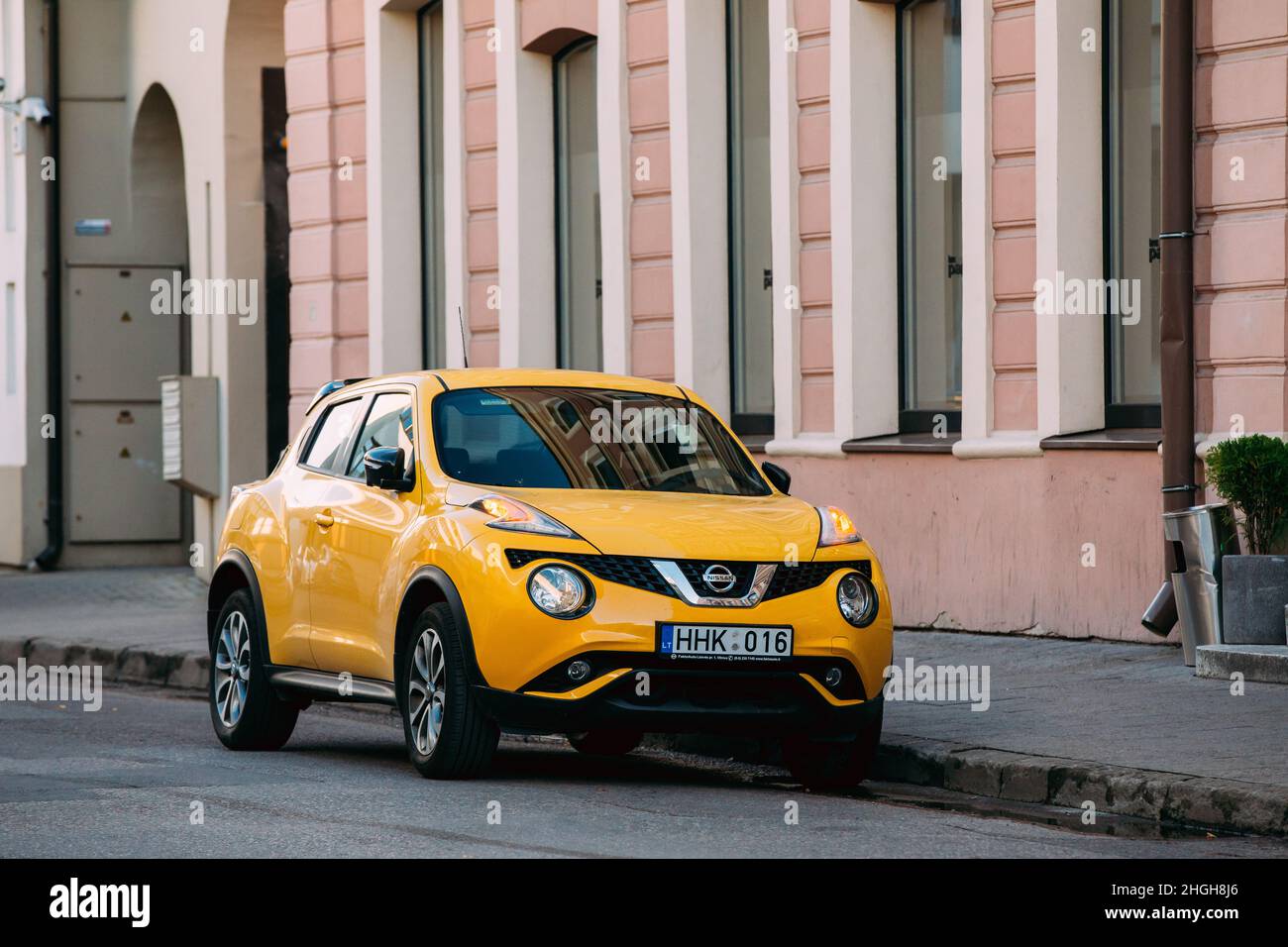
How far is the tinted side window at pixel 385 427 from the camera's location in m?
10.3

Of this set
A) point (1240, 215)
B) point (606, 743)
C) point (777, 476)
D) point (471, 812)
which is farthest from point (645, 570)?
point (1240, 215)

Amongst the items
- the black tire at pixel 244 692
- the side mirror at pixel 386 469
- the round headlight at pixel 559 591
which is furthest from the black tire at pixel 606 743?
the round headlight at pixel 559 591

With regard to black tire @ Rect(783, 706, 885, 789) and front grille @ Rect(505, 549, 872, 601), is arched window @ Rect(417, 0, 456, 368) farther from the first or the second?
front grille @ Rect(505, 549, 872, 601)

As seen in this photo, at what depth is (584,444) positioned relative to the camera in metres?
10.1

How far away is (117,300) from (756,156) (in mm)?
9460

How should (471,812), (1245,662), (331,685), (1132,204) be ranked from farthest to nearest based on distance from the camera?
(1132,204)
(1245,662)
(331,685)
(471,812)

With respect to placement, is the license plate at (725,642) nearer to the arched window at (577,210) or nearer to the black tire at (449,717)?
the black tire at (449,717)

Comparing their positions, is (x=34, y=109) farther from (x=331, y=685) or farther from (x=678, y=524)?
(x=678, y=524)

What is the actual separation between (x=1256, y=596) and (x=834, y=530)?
340 cm

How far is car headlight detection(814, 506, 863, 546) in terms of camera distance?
31.3 ft

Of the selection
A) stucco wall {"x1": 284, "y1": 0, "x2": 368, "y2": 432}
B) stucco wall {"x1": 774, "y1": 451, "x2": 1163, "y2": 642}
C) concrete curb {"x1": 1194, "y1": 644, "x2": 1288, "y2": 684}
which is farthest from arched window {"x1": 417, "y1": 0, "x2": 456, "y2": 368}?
concrete curb {"x1": 1194, "y1": 644, "x2": 1288, "y2": 684}

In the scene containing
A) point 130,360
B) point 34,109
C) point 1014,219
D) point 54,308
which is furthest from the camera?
point 130,360

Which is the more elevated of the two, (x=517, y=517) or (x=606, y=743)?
(x=517, y=517)

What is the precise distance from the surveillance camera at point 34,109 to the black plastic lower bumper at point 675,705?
16.0m
